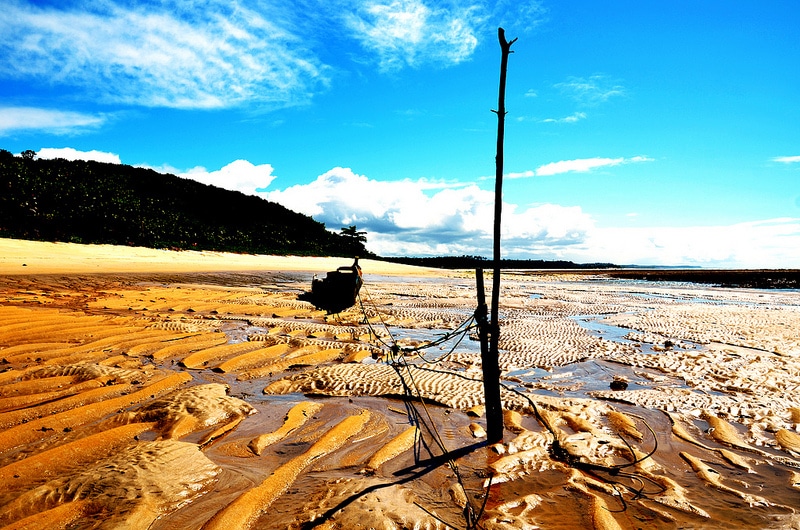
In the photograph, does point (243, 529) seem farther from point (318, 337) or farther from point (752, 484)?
point (318, 337)

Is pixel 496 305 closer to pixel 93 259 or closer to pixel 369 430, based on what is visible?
pixel 369 430

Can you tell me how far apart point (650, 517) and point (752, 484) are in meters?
1.33

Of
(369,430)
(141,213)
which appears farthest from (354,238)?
(369,430)

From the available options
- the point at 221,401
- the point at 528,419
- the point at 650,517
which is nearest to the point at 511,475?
the point at 650,517

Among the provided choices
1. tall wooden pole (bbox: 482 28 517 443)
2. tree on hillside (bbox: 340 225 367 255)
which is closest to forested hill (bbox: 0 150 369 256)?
tree on hillside (bbox: 340 225 367 255)

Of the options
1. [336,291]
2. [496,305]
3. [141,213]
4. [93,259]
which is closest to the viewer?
[496,305]

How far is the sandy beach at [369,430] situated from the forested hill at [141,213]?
25550 millimetres

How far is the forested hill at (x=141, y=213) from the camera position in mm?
28708

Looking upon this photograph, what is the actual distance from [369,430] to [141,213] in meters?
40.4

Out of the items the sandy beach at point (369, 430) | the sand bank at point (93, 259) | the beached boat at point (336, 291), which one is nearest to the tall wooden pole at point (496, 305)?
the sandy beach at point (369, 430)

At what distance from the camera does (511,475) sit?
355 centimetres

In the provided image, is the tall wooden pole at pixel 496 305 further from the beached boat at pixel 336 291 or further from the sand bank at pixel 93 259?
the sand bank at pixel 93 259

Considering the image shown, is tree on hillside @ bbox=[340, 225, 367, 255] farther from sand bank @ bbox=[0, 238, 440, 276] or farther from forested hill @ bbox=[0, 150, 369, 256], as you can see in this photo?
sand bank @ bbox=[0, 238, 440, 276]

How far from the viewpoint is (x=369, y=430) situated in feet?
14.2
